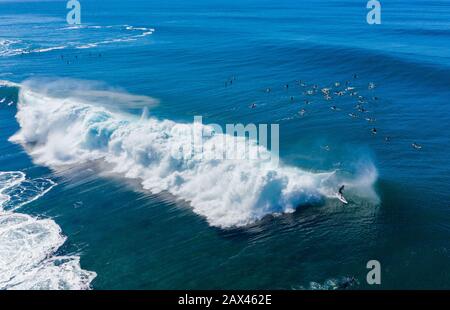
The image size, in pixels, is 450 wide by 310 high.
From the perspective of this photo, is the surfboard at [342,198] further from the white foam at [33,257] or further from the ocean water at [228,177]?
the white foam at [33,257]

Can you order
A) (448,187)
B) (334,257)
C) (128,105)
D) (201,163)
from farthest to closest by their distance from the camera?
(128,105), (201,163), (448,187), (334,257)

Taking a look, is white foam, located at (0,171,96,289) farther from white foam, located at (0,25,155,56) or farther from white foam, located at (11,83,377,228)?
white foam, located at (0,25,155,56)

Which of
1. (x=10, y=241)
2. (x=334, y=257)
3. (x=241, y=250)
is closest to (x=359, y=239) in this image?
(x=334, y=257)

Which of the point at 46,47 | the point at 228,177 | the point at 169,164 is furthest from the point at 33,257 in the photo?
the point at 46,47

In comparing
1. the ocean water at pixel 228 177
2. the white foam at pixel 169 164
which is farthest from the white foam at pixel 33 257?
the white foam at pixel 169 164

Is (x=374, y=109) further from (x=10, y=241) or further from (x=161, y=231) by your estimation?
(x=10, y=241)

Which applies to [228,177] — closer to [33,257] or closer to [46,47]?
[33,257]
